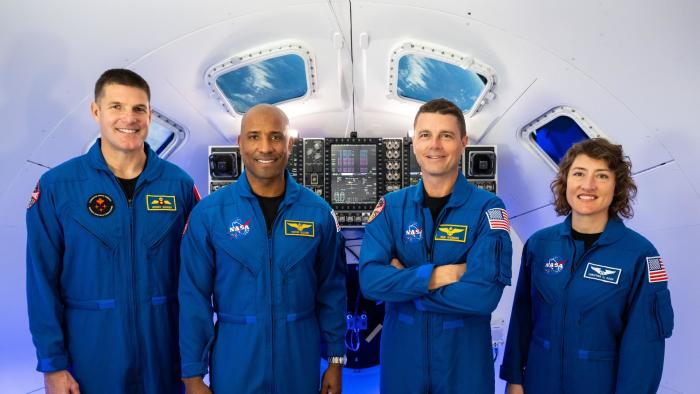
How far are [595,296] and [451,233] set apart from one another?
67cm

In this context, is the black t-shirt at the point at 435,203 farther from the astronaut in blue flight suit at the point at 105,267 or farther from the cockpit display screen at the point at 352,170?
the cockpit display screen at the point at 352,170

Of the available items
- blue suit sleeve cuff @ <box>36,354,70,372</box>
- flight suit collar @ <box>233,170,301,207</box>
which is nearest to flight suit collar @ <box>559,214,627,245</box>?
flight suit collar @ <box>233,170,301,207</box>

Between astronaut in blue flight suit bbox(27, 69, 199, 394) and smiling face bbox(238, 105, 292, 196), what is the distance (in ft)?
1.70

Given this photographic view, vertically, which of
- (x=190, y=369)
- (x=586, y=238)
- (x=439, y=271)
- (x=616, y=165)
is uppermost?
(x=616, y=165)

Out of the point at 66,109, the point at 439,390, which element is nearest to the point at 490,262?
the point at 439,390

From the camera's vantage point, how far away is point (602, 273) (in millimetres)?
2105

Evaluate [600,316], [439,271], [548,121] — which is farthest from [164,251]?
[548,121]

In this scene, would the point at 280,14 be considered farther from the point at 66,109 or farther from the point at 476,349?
the point at 476,349

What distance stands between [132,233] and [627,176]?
221 centimetres

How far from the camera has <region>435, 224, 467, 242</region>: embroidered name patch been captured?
208cm

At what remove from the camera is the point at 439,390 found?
2.04 metres

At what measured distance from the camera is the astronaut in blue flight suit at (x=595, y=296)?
2020mm

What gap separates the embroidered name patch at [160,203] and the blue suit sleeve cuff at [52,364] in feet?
2.36

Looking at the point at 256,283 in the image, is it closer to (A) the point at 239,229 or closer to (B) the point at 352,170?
(A) the point at 239,229
